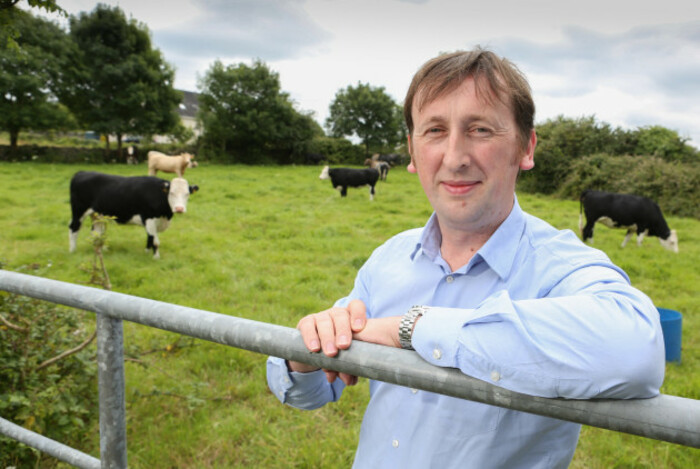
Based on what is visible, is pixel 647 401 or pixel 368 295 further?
pixel 368 295

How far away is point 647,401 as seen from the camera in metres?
0.76

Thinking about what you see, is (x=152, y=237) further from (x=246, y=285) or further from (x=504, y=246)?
(x=504, y=246)

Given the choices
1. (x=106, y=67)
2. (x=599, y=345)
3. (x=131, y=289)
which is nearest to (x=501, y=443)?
(x=599, y=345)

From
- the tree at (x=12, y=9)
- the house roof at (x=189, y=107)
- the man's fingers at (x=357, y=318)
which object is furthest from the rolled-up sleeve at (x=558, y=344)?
the house roof at (x=189, y=107)

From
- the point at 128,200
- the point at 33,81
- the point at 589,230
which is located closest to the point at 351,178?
the point at 589,230

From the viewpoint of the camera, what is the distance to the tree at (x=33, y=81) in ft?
80.7

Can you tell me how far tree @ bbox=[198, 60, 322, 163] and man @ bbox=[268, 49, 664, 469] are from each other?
32.2 m

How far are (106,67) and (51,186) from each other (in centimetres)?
1493

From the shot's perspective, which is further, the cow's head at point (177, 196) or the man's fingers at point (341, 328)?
the cow's head at point (177, 196)

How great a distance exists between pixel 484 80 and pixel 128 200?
8496 millimetres

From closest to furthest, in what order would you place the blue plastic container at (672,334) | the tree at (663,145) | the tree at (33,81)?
the blue plastic container at (672,334)
the tree at (663,145)
the tree at (33,81)

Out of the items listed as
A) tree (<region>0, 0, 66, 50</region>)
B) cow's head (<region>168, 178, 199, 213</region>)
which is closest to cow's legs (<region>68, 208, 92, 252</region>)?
cow's head (<region>168, 178, 199, 213</region>)

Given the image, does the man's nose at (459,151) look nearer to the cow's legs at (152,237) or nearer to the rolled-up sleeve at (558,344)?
the rolled-up sleeve at (558,344)

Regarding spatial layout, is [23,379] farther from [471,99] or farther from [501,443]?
[471,99]
